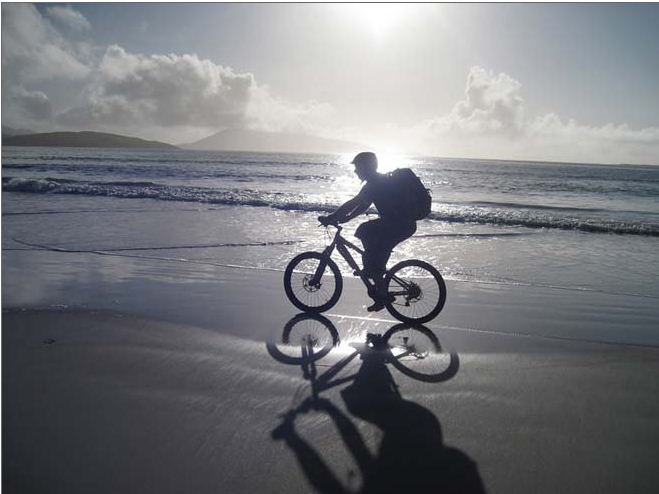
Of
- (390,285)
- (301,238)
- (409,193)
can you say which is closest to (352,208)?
(409,193)

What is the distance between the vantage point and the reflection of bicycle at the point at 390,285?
646 centimetres

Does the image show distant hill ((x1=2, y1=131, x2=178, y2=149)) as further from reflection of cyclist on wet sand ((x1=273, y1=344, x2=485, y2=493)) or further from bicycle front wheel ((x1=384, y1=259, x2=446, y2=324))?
reflection of cyclist on wet sand ((x1=273, y1=344, x2=485, y2=493))

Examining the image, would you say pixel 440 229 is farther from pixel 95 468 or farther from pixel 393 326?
pixel 95 468

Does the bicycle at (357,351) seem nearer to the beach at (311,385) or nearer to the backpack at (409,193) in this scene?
the beach at (311,385)

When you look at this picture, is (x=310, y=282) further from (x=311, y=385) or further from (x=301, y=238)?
(x=301, y=238)

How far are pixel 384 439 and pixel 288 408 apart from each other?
0.90 m

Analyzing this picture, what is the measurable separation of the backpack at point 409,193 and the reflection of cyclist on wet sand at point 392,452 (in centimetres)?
256

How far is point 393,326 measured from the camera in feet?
20.9

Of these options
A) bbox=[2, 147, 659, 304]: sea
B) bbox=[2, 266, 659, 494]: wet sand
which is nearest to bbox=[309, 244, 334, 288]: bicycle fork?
bbox=[2, 266, 659, 494]: wet sand

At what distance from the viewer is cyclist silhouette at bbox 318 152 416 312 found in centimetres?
615

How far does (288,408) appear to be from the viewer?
13.1 ft

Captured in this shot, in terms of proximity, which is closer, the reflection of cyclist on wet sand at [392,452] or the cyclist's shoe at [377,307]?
the reflection of cyclist on wet sand at [392,452]

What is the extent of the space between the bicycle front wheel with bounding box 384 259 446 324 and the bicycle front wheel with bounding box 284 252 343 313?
31.1 inches

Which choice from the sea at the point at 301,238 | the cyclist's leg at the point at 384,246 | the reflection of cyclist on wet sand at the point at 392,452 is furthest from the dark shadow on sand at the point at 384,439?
the sea at the point at 301,238
